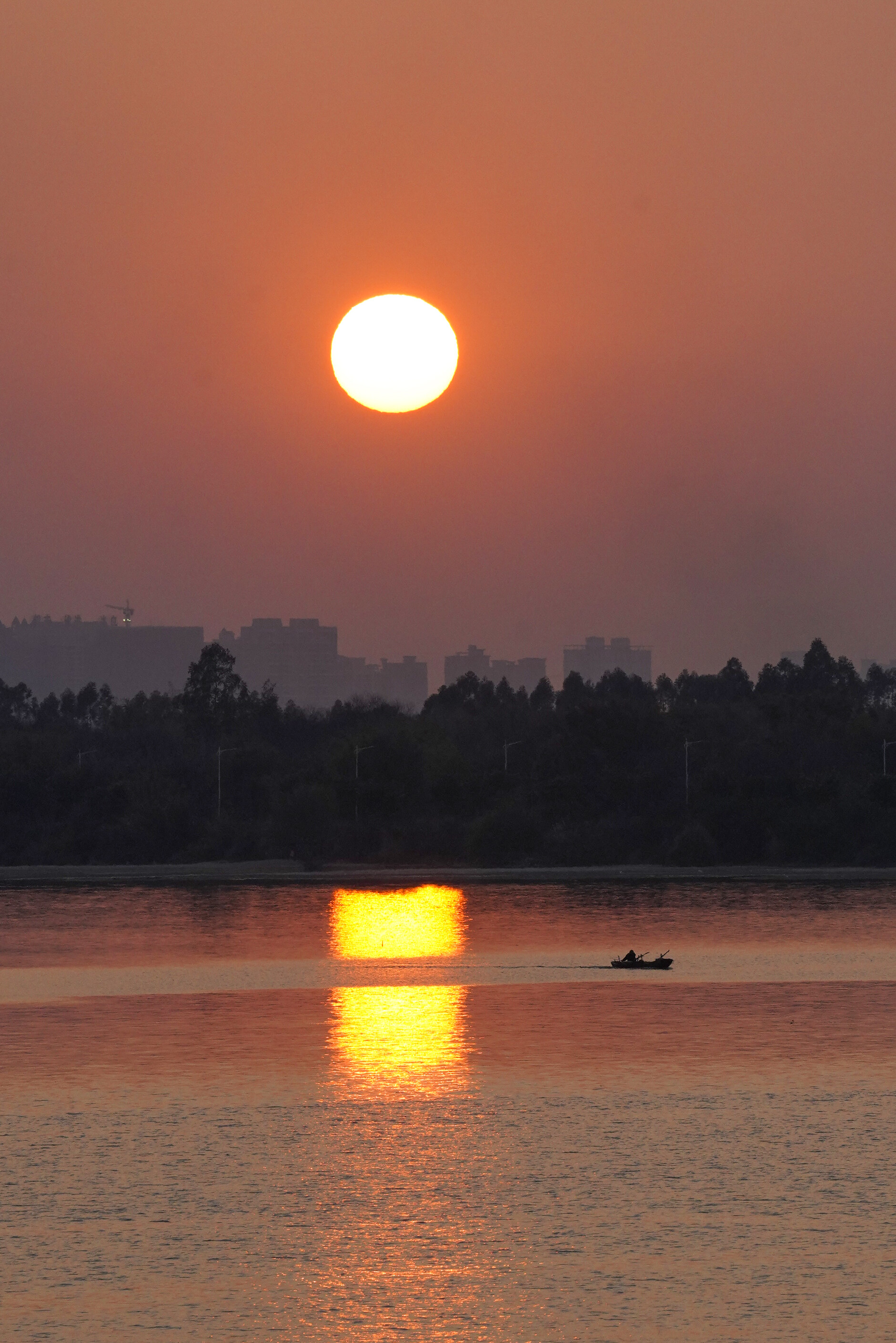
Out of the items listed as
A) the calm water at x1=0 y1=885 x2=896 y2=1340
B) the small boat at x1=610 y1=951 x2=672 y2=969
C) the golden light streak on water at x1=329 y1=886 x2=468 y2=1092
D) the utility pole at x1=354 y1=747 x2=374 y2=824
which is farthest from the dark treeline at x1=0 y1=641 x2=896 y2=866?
the calm water at x1=0 y1=885 x2=896 y2=1340

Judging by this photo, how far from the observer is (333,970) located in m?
62.0

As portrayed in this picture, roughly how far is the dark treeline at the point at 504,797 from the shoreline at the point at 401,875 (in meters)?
2.72

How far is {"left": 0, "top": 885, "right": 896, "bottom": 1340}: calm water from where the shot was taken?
17.5 m

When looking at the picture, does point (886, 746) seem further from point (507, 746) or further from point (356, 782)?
point (356, 782)

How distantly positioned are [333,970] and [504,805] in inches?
2726

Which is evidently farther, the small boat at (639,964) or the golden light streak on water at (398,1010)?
the small boat at (639,964)

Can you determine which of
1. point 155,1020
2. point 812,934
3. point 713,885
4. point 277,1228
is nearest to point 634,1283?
point 277,1228

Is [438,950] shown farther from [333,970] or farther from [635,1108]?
[635,1108]

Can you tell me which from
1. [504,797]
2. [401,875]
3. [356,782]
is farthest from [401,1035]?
[504,797]

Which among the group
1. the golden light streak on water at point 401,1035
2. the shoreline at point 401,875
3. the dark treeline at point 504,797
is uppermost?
the dark treeline at point 504,797

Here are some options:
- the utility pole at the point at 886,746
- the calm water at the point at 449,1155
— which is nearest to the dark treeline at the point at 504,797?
the utility pole at the point at 886,746

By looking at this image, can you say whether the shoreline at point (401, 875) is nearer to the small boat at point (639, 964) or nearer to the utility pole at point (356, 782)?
the utility pole at point (356, 782)

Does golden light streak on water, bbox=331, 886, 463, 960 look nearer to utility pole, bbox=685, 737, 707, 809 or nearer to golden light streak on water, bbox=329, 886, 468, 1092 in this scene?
golden light streak on water, bbox=329, 886, 468, 1092

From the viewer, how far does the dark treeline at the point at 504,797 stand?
4990 inches
